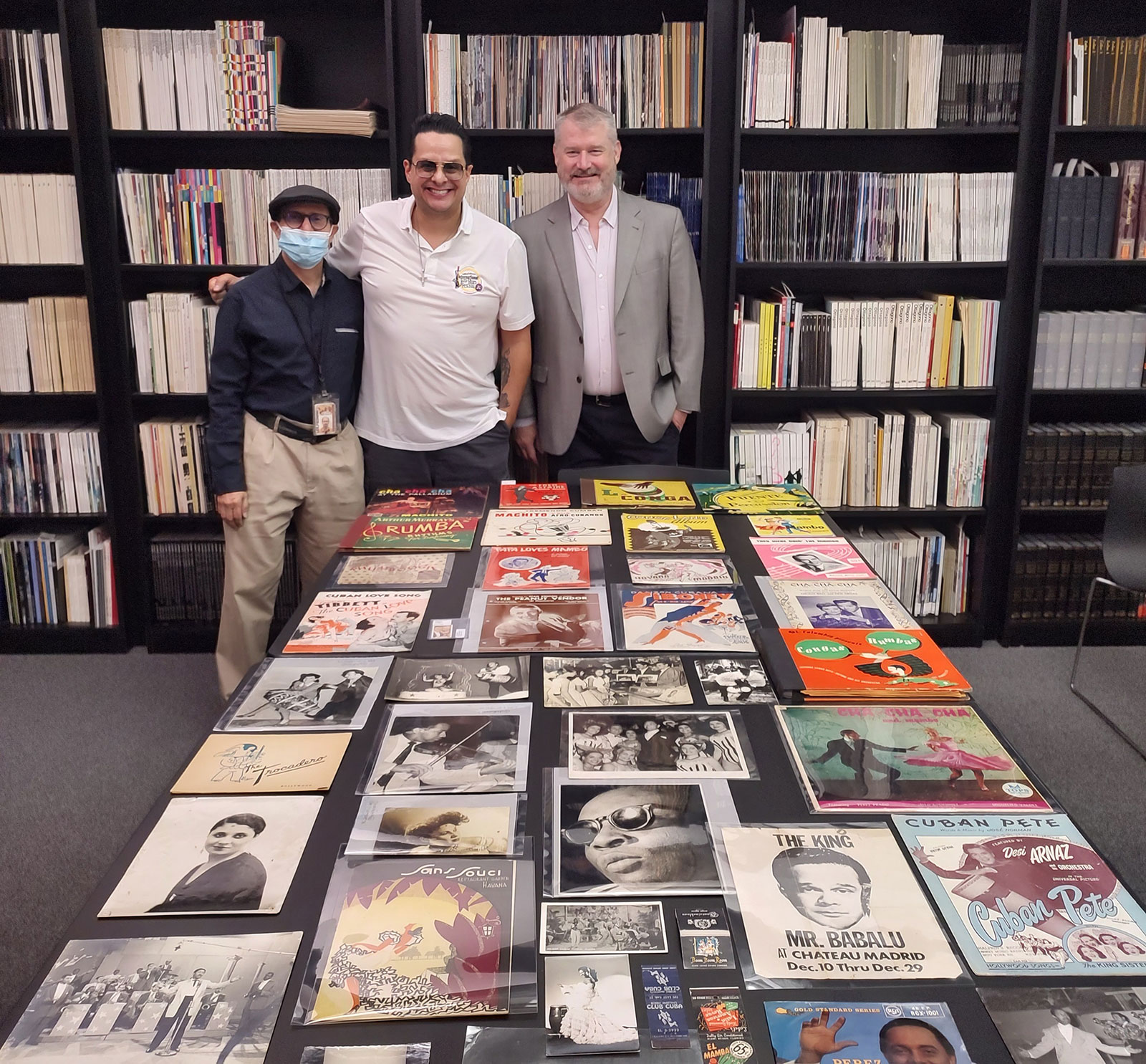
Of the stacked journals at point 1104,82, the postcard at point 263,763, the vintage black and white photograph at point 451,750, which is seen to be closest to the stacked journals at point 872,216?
the stacked journals at point 1104,82

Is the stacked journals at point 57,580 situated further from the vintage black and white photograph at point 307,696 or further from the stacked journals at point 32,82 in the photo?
the vintage black and white photograph at point 307,696

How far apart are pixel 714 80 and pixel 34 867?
10.4 ft

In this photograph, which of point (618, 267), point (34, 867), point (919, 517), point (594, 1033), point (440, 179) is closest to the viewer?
point (594, 1033)

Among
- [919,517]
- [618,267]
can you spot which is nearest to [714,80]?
[618,267]

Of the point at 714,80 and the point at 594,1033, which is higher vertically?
the point at 714,80

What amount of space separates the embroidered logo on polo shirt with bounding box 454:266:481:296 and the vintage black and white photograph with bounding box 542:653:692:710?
160 cm

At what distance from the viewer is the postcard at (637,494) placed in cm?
252

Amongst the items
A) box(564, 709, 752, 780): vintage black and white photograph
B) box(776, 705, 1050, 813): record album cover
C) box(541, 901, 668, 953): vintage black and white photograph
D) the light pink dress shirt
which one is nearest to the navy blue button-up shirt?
the light pink dress shirt

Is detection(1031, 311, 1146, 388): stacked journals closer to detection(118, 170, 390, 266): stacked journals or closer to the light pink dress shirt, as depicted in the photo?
the light pink dress shirt

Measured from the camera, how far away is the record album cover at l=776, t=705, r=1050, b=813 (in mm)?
1282

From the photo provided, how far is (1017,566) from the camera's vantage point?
383 cm

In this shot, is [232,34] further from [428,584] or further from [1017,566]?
[1017,566]

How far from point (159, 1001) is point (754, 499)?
1876 millimetres

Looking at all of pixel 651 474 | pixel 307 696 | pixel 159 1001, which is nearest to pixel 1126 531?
pixel 651 474
